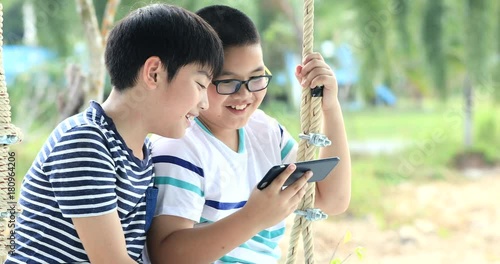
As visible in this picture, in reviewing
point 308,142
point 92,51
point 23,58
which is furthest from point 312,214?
point 23,58

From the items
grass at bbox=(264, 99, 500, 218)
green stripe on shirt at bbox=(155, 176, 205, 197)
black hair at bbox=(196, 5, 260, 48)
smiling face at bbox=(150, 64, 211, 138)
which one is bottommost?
green stripe on shirt at bbox=(155, 176, 205, 197)

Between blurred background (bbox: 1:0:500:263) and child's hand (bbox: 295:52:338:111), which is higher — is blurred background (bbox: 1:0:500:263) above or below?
above

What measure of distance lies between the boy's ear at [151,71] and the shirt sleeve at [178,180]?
98mm

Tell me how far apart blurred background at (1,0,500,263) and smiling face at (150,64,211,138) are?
1.27 m

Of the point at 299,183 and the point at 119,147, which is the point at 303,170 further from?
the point at 119,147

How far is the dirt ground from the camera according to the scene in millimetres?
Result: 3299

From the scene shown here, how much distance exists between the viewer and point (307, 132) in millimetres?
798

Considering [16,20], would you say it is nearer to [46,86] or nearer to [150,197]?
[46,86]

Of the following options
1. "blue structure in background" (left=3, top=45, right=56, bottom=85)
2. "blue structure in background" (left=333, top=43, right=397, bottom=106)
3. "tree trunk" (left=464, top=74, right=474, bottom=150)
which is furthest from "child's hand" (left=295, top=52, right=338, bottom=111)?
"tree trunk" (left=464, top=74, right=474, bottom=150)

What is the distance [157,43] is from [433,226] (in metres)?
3.15

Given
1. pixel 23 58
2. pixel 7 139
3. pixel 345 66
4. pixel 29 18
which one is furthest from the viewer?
pixel 345 66

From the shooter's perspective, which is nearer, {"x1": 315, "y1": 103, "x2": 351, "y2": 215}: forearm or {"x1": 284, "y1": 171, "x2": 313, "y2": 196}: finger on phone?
{"x1": 284, "y1": 171, "x2": 313, "y2": 196}: finger on phone

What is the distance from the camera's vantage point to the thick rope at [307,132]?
79cm

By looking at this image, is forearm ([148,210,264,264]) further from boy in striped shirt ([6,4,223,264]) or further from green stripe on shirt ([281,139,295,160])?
green stripe on shirt ([281,139,295,160])
